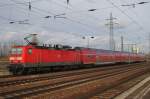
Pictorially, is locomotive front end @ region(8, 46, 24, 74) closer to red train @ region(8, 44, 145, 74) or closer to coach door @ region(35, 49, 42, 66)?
red train @ region(8, 44, 145, 74)

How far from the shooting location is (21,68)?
32625 millimetres

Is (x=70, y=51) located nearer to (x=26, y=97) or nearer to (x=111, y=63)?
(x=111, y=63)

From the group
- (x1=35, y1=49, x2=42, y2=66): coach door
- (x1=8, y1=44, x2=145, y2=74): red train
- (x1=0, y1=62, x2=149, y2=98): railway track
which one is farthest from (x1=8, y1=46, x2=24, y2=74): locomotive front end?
(x1=0, y1=62, x2=149, y2=98): railway track

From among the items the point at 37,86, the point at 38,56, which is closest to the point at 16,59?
the point at 38,56

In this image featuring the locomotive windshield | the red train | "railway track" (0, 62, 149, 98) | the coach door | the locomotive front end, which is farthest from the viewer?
the coach door

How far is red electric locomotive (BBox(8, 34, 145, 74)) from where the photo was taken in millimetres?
33000

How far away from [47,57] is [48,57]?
0.30m

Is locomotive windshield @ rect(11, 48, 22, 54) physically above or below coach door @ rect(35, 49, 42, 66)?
above

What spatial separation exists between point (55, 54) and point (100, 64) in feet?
69.9

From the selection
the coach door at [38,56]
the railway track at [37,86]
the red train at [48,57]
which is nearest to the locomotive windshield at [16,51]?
the red train at [48,57]

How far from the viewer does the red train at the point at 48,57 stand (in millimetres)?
33000

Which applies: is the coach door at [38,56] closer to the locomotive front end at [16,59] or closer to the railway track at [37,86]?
the locomotive front end at [16,59]

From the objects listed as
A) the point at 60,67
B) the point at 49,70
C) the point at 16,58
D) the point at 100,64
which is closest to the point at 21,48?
the point at 16,58

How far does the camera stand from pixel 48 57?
37.6 metres
